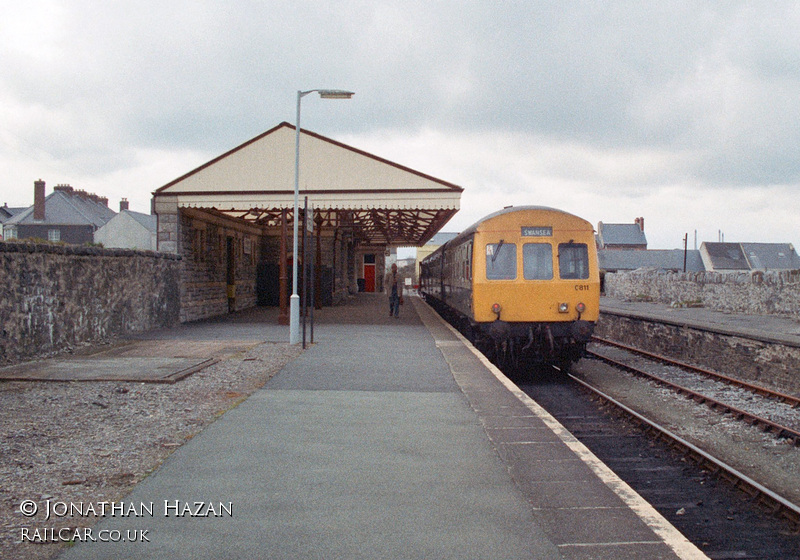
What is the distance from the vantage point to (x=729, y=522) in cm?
543

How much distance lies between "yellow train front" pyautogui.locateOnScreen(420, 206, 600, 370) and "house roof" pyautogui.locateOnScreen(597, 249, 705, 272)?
191 ft

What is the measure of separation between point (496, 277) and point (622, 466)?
201 inches

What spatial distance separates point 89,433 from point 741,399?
9.51 m

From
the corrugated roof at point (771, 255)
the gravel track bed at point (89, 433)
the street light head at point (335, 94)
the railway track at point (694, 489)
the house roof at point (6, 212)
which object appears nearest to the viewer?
the gravel track bed at point (89, 433)

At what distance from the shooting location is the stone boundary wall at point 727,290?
20734 millimetres

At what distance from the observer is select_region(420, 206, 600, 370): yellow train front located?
11578mm

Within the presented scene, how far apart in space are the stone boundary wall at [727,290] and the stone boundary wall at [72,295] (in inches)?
719

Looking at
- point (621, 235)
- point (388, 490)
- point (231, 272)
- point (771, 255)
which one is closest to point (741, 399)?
point (388, 490)

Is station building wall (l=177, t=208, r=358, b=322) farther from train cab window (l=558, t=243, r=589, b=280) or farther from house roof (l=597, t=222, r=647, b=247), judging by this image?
house roof (l=597, t=222, r=647, b=247)

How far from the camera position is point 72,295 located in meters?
11.7

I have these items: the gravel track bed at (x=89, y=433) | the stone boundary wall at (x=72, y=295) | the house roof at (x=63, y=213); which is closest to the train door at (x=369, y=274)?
the house roof at (x=63, y=213)

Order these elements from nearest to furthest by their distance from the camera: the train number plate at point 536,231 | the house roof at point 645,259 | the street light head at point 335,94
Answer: the train number plate at point 536,231
the street light head at point 335,94
the house roof at point 645,259

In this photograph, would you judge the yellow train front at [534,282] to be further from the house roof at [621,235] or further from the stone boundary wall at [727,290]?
the house roof at [621,235]

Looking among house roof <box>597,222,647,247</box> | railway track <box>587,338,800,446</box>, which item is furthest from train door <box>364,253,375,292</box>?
house roof <box>597,222,647,247</box>
